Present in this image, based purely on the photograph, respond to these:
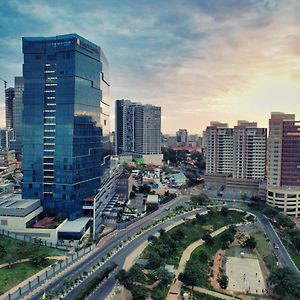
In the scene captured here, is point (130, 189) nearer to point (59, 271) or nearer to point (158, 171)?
point (158, 171)

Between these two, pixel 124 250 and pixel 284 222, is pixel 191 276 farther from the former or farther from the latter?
pixel 284 222

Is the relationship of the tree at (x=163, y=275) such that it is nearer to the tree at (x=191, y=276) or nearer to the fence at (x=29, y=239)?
the tree at (x=191, y=276)

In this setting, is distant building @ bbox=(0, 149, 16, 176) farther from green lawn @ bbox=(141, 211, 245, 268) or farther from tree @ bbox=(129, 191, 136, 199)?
green lawn @ bbox=(141, 211, 245, 268)

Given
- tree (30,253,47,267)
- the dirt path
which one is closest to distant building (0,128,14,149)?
tree (30,253,47,267)

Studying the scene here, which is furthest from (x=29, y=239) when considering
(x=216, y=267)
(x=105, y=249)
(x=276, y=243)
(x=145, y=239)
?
(x=276, y=243)

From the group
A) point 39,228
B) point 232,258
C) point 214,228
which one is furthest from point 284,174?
point 39,228

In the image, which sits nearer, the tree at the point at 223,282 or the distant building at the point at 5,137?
the tree at the point at 223,282

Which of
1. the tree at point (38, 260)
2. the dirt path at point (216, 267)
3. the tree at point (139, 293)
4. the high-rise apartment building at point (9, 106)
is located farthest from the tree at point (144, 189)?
the high-rise apartment building at point (9, 106)
